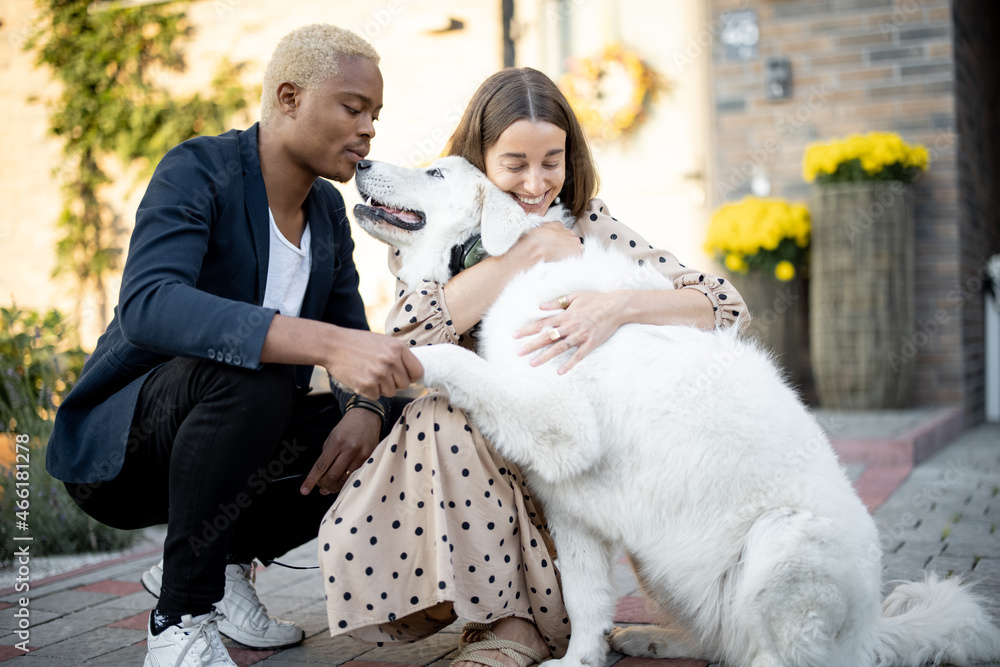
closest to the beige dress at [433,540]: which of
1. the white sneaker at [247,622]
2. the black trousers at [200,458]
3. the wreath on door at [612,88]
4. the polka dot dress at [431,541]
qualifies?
the polka dot dress at [431,541]

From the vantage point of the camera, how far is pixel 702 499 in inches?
70.1

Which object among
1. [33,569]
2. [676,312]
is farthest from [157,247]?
[33,569]

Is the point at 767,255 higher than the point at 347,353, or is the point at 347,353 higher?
the point at 347,353

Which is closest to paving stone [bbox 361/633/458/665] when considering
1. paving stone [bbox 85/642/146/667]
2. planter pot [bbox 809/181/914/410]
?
paving stone [bbox 85/642/146/667]

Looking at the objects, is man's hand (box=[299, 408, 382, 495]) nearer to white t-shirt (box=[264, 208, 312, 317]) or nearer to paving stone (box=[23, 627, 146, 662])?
white t-shirt (box=[264, 208, 312, 317])

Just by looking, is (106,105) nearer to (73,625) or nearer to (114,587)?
(114,587)

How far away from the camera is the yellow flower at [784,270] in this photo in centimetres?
544

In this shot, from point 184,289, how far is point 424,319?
1.99 ft

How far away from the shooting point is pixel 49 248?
7.96 metres

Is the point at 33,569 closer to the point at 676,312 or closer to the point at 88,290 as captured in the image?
the point at 676,312

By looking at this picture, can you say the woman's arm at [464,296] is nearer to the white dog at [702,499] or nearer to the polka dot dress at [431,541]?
the white dog at [702,499]

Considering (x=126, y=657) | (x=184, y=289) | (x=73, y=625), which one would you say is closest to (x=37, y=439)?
(x=73, y=625)

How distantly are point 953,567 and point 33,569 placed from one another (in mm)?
3326

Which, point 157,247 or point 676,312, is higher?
point 157,247
